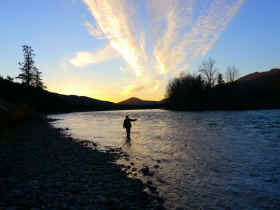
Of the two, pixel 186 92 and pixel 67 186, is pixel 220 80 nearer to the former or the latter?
pixel 186 92

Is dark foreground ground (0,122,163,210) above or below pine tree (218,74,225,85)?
below

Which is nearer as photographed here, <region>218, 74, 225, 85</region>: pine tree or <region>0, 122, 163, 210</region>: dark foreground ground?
<region>0, 122, 163, 210</region>: dark foreground ground

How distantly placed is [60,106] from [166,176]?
16870 cm

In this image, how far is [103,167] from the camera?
396 inches

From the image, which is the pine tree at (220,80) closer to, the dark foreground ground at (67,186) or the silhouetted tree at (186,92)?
the silhouetted tree at (186,92)

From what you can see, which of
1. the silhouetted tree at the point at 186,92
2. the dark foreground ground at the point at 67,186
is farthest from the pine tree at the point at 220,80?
the dark foreground ground at the point at 67,186

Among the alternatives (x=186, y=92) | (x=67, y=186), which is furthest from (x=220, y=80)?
(x=67, y=186)

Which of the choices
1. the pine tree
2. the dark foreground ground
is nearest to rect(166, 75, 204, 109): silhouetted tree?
the pine tree

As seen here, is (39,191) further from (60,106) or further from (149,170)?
(60,106)

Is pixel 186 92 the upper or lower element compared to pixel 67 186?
upper

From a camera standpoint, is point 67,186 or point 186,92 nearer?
point 67,186

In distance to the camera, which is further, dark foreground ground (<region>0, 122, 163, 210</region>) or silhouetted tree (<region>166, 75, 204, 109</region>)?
silhouetted tree (<region>166, 75, 204, 109</region>)

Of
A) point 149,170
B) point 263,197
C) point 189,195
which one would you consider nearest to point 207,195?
point 189,195

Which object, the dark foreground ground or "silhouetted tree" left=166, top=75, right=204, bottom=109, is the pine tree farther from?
the dark foreground ground
